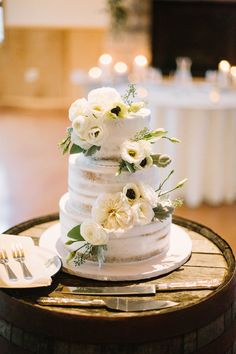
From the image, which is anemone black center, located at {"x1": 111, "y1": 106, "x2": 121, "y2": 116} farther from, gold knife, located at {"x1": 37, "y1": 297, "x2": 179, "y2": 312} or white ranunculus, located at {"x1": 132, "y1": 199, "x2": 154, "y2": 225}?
gold knife, located at {"x1": 37, "y1": 297, "x2": 179, "y2": 312}

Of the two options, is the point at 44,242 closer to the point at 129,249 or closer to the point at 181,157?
the point at 129,249

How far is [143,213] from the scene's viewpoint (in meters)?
1.55

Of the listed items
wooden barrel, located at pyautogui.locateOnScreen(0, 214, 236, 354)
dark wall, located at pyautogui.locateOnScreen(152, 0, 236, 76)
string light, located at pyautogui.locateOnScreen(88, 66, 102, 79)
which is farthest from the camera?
dark wall, located at pyautogui.locateOnScreen(152, 0, 236, 76)

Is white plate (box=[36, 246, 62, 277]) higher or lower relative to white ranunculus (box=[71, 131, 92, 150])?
lower

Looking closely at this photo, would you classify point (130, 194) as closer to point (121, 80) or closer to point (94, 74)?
point (94, 74)

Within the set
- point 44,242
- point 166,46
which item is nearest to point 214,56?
point 166,46

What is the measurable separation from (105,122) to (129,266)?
0.43 meters

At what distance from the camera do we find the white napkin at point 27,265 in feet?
4.90

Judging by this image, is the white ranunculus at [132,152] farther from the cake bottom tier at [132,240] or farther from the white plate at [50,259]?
the white plate at [50,259]

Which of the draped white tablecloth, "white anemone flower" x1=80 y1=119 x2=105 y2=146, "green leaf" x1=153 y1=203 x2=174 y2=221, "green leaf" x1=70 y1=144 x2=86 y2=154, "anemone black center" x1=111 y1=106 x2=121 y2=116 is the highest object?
"anemone black center" x1=111 y1=106 x2=121 y2=116

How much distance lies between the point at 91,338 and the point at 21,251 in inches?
17.4

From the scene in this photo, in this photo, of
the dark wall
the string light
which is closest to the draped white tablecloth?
the string light

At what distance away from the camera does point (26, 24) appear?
7.36 metres

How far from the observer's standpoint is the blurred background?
159 inches
